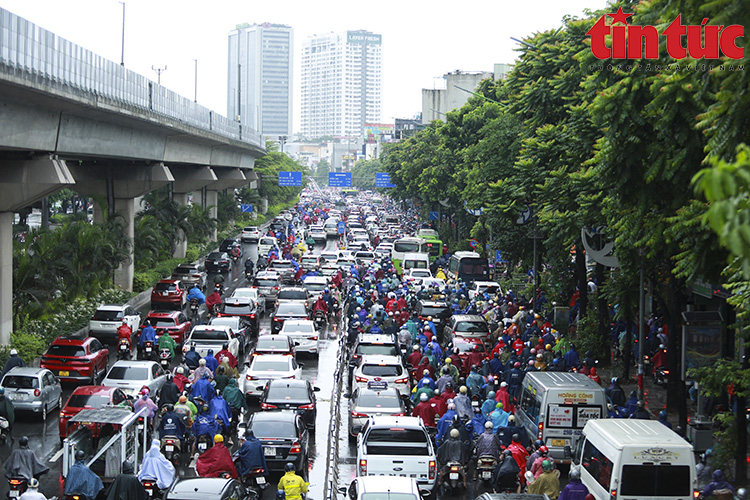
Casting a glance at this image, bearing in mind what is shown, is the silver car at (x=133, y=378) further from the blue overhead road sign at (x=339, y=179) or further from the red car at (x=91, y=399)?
the blue overhead road sign at (x=339, y=179)

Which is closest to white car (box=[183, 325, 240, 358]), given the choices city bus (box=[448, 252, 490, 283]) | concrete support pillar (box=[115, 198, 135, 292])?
concrete support pillar (box=[115, 198, 135, 292])

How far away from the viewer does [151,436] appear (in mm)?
19359

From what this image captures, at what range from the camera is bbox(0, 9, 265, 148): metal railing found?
2392 centimetres

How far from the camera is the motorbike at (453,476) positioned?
55.3 ft

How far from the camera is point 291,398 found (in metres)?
20.5

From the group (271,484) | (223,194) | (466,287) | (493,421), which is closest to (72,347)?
(271,484)

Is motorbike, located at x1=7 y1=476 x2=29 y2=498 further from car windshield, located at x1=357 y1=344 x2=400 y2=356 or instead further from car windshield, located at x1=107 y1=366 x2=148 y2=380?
car windshield, located at x1=357 y1=344 x2=400 y2=356

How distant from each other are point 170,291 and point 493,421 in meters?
22.2

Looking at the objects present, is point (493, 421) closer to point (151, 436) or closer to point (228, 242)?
point (151, 436)

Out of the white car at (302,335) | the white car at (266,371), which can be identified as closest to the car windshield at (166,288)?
the white car at (302,335)

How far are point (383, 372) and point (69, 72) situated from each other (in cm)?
1423

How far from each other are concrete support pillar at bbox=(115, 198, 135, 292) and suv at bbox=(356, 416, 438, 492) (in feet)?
85.9

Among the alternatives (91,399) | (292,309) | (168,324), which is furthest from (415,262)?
(91,399)

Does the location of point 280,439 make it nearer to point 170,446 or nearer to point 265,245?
point 170,446
